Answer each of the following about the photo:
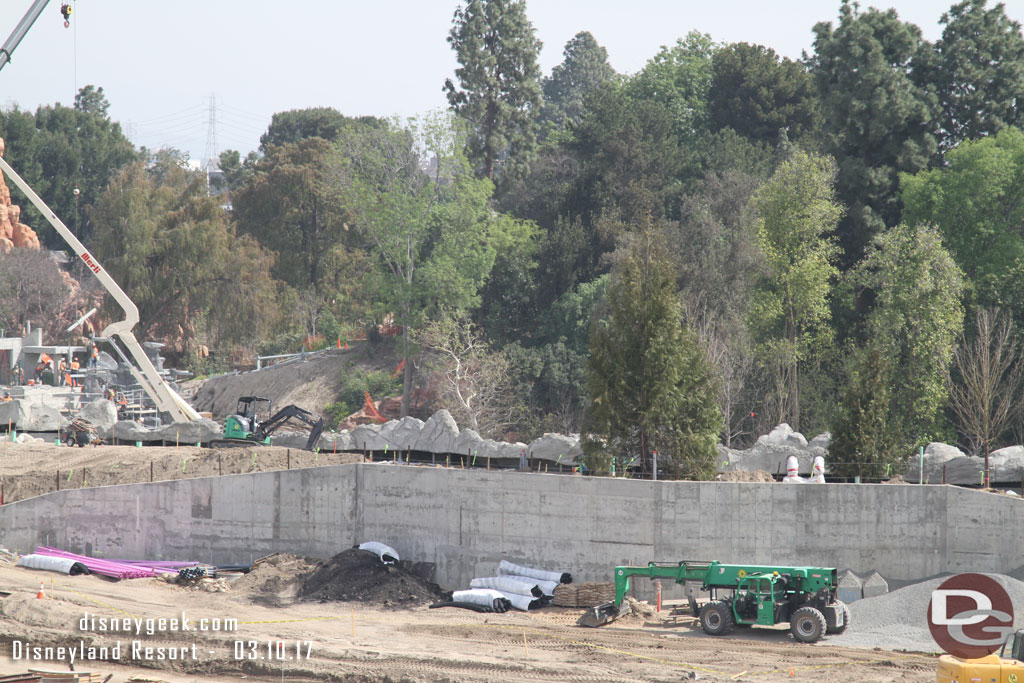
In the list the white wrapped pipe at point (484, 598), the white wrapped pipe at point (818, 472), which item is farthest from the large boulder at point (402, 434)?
the white wrapped pipe at point (818, 472)

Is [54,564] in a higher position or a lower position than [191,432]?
Result: lower

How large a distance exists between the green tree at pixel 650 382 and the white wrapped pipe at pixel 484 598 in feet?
14.8

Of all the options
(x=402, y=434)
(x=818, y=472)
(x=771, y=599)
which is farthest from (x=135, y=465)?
(x=818, y=472)

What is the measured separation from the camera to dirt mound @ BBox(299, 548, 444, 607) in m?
26.8

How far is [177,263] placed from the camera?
65875mm

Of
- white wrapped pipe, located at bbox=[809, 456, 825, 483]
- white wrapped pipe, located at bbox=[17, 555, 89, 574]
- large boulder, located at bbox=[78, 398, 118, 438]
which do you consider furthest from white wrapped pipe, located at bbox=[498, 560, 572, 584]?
large boulder, located at bbox=[78, 398, 118, 438]

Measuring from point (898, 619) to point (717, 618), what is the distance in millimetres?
4087

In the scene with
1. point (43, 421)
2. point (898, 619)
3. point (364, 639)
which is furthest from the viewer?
point (43, 421)

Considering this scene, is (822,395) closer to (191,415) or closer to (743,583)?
(743,583)

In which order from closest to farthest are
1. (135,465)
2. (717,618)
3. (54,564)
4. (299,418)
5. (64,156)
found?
1. (717,618)
2. (54,564)
3. (135,465)
4. (299,418)
5. (64,156)

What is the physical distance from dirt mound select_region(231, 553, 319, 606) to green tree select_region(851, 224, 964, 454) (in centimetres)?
2002

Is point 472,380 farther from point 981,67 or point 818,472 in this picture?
point 981,67

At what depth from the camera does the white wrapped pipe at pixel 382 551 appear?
2842 cm

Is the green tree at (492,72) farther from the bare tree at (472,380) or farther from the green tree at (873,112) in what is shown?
the green tree at (873,112)
